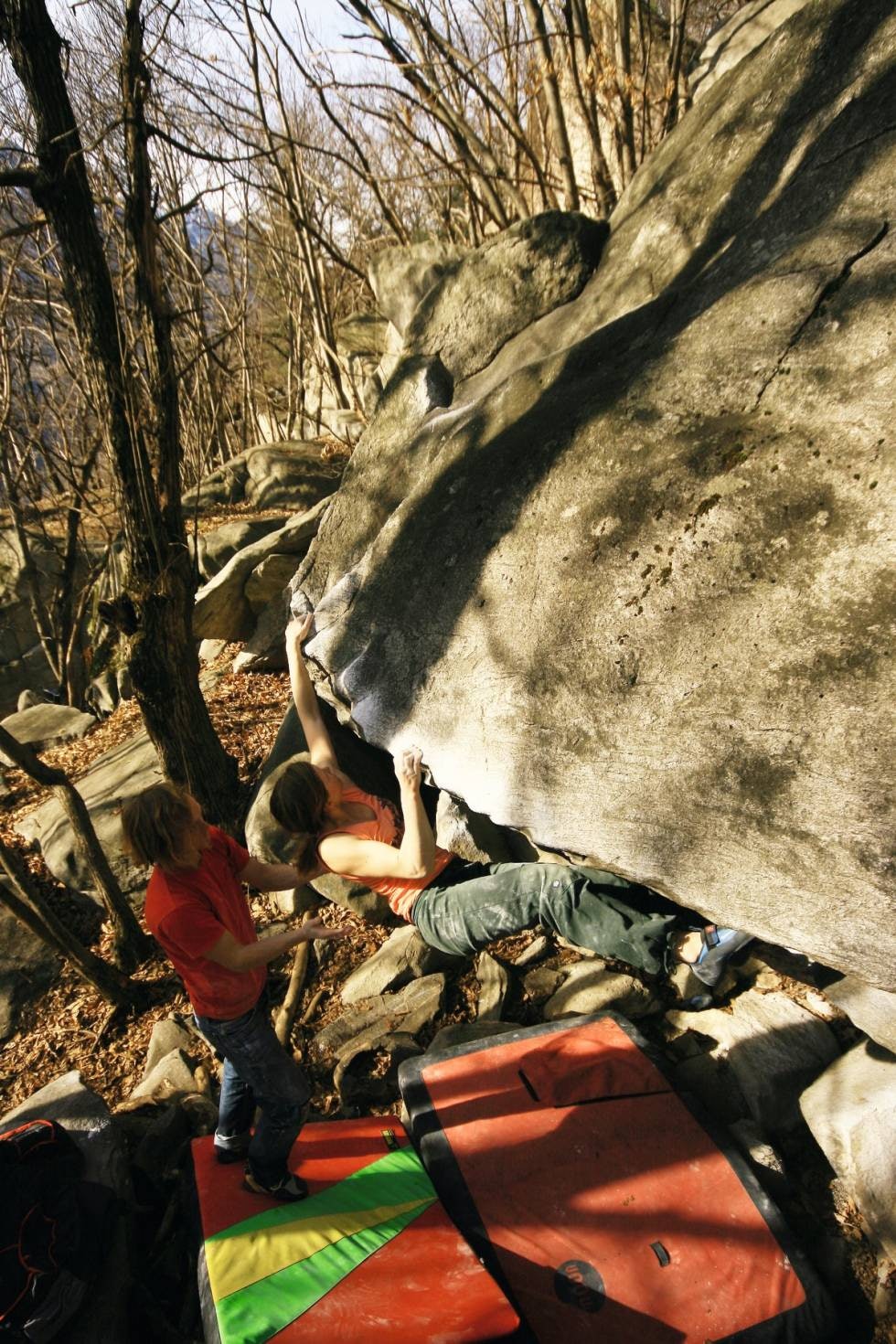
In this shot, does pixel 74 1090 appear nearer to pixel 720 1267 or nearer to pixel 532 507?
pixel 720 1267

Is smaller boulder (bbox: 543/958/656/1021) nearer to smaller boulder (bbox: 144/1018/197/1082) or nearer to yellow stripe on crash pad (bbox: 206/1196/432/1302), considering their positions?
yellow stripe on crash pad (bbox: 206/1196/432/1302)

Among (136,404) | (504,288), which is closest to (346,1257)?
(136,404)

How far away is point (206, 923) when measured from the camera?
2742mm

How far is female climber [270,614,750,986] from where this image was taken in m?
3.09

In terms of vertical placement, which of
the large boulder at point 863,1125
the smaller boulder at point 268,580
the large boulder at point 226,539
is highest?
the large boulder at point 226,539

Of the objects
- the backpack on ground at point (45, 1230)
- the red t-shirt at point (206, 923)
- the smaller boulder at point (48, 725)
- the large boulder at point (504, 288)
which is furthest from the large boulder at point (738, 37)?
the smaller boulder at point (48, 725)

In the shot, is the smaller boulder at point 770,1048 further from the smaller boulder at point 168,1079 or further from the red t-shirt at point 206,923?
the smaller boulder at point 168,1079

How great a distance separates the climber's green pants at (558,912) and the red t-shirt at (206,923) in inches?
29.6

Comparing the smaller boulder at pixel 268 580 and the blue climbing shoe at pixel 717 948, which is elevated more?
the smaller boulder at pixel 268 580

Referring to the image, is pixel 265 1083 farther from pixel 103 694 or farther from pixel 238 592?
pixel 103 694

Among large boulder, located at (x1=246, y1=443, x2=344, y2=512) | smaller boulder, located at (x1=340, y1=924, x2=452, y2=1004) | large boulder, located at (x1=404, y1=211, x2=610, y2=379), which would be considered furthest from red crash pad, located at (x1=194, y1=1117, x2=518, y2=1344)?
large boulder, located at (x1=246, y1=443, x2=344, y2=512)

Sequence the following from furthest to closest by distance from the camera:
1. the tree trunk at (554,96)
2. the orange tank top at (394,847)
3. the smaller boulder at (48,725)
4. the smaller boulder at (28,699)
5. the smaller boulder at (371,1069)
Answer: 1. the smaller boulder at (28,699)
2. the smaller boulder at (48,725)
3. the tree trunk at (554,96)
4. the smaller boulder at (371,1069)
5. the orange tank top at (394,847)

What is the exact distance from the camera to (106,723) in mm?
8711

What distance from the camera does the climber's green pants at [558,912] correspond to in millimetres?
3158
